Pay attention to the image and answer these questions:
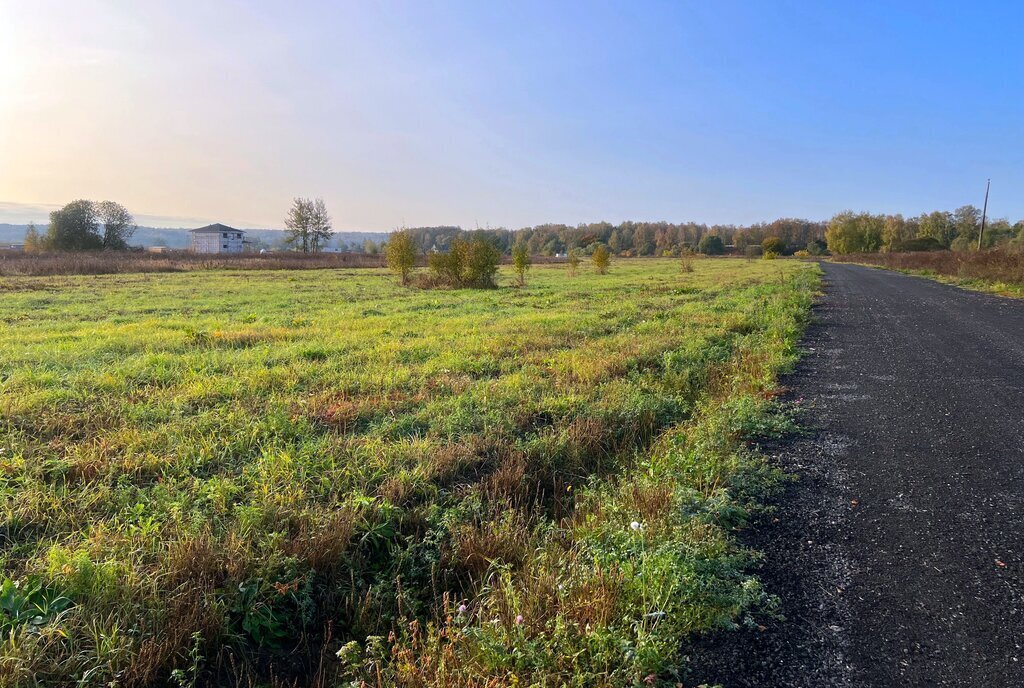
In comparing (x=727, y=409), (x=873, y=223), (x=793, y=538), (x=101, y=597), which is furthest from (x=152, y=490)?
(x=873, y=223)

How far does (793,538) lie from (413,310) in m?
13.9

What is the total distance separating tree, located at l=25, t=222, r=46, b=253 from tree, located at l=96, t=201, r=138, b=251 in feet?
20.8

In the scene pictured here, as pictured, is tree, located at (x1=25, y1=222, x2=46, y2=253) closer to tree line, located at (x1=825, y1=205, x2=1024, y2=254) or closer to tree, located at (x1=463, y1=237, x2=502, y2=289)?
tree, located at (x1=463, y1=237, x2=502, y2=289)

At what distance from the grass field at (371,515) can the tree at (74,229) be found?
223 feet

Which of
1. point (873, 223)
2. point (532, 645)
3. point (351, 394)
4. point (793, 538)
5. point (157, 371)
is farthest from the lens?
point (873, 223)

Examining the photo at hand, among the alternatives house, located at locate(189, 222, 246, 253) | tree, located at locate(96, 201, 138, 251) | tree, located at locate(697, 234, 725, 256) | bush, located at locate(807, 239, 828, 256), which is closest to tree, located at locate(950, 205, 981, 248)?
bush, located at locate(807, 239, 828, 256)

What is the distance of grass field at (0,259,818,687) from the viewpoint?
2846 mm

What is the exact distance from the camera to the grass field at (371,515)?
9.34 feet

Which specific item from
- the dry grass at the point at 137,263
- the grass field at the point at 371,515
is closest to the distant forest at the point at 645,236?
the dry grass at the point at 137,263

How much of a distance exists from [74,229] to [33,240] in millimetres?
9248

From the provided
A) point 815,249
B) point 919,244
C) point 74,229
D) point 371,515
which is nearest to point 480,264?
point 371,515

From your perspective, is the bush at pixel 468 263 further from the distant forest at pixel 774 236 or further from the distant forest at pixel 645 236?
the distant forest at pixel 645 236

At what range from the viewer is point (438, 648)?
288 cm

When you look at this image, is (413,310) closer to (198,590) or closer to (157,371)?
(157,371)
